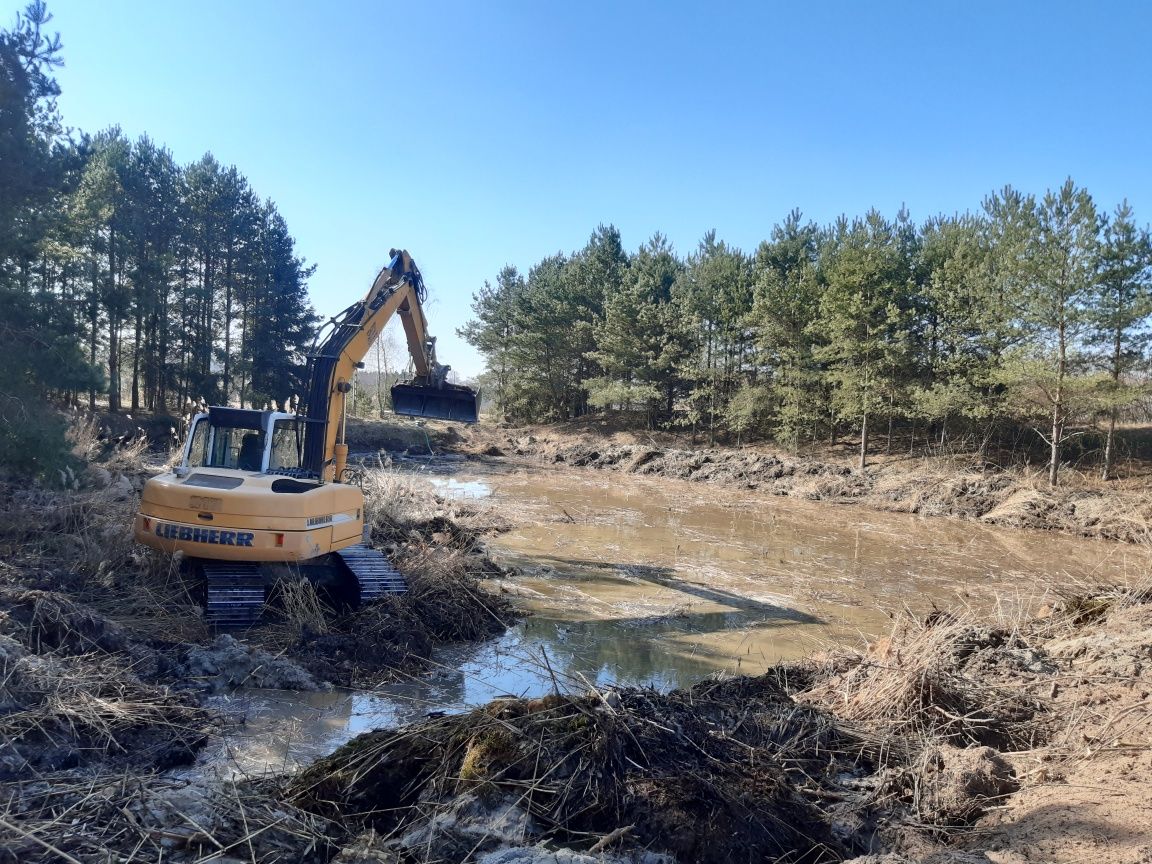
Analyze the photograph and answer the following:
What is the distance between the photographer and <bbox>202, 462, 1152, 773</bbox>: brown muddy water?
6.37 meters

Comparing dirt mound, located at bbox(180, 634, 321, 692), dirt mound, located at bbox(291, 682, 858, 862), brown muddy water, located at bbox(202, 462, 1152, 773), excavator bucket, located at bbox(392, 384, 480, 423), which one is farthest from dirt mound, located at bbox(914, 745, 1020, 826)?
excavator bucket, located at bbox(392, 384, 480, 423)

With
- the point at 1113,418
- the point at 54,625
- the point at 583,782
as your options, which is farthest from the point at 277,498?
the point at 1113,418

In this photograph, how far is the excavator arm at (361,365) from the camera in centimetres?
930

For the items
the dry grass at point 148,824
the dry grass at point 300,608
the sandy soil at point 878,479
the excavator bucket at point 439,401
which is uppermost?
the excavator bucket at point 439,401

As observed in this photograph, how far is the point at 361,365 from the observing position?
10.4m

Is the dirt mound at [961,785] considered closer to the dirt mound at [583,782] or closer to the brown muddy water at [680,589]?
the dirt mound at [583,782]

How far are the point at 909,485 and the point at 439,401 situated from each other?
16970 millimetres

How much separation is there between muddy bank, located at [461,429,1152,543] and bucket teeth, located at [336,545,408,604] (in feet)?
37.7

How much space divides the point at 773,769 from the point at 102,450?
14757mm

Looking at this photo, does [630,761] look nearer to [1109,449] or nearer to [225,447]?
[225,447]

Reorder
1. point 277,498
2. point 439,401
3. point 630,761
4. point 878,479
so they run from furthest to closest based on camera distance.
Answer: point 878,479
point 439,401
point 277,498
point 630,761

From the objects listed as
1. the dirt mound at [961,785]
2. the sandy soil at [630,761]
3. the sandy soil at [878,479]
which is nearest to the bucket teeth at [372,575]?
the sandy soil at [630,761]

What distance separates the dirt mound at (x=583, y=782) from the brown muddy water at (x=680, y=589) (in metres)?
0.41

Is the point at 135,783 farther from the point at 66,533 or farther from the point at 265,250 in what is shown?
the point at 265,250
